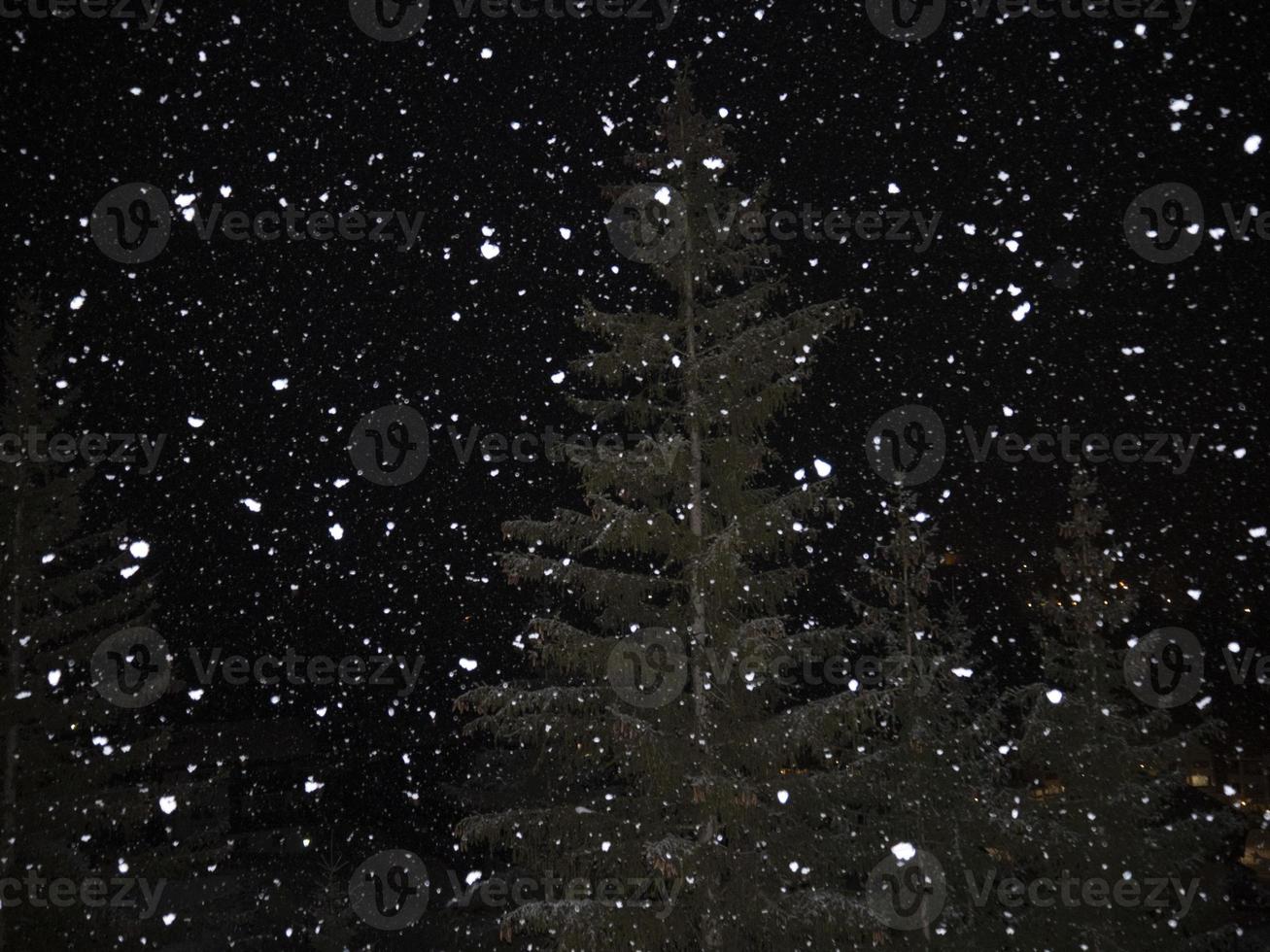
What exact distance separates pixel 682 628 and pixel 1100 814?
350 inches

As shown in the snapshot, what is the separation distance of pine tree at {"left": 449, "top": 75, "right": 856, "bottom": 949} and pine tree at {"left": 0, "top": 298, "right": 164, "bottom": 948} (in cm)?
1095

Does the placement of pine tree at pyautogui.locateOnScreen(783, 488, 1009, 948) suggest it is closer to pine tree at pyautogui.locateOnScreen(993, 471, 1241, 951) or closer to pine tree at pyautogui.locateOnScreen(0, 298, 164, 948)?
pine tree at pyautogui.locateOnScreen(993, 471, 1241, 951)

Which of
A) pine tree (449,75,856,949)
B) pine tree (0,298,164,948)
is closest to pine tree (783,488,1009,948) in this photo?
pine tree (449,75,856,949)

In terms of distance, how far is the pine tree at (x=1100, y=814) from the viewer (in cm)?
1275

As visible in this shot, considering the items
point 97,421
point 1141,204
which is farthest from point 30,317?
point 1141,204

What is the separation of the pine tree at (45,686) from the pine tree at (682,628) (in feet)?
35.9

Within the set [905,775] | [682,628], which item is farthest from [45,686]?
[905,775]

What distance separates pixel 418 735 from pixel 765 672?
26.1 metres

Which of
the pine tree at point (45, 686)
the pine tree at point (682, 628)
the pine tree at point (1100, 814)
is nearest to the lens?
the pine tree at point (682, 628)

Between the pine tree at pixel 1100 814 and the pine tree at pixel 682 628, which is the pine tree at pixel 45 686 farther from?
the pine tree at pixel 1100 814

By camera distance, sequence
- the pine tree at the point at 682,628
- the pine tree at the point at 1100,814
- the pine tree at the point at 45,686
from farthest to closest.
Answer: the pine tree at the point at 45,686 < the pine tree at the point at 1100,814 < the pine tree at the point at 682,628

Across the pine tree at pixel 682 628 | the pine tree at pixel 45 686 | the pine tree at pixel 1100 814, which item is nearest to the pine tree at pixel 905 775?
the pine tree at pixel 682 628

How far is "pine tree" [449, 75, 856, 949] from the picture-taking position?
26.9 feet

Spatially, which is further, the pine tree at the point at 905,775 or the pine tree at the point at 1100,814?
the pine tree at the point at 1100,814
